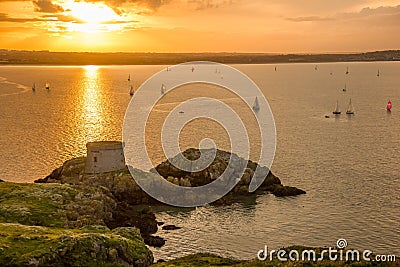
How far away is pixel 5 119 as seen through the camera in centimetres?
12438

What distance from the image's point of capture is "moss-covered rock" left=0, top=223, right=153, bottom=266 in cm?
3319

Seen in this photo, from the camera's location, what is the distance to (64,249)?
3412 cm

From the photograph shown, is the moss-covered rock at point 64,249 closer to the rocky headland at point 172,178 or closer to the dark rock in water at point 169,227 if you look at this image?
the dark rock in water at point 169,227

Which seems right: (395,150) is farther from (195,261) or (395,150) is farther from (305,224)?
(195,261)

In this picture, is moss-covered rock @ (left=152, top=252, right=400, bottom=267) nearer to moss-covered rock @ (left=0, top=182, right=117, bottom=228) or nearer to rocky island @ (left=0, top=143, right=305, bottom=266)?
rocky island @ (left=0, top=143, right=305, bottom=266)

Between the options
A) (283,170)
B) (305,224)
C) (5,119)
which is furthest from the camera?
(5,119)

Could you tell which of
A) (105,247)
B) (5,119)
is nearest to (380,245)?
(105,247)

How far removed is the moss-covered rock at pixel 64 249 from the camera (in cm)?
3319

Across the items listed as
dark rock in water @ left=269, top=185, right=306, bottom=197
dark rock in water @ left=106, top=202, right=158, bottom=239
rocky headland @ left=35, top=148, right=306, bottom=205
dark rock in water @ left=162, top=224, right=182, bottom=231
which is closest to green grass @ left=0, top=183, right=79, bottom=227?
dark rock in water @ left=106, top=202, right=158, bottom=239

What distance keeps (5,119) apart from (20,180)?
60.7 metres

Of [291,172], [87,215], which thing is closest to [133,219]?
[87,215]

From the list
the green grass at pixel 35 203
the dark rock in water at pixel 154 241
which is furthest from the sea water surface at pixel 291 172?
the green grass at pixel 35 203

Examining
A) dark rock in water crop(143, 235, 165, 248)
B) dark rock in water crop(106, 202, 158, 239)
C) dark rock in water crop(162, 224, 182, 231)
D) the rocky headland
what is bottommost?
dark rock in water crop(162, 224, 182, 231)

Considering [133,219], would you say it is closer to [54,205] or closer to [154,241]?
[154,241]
